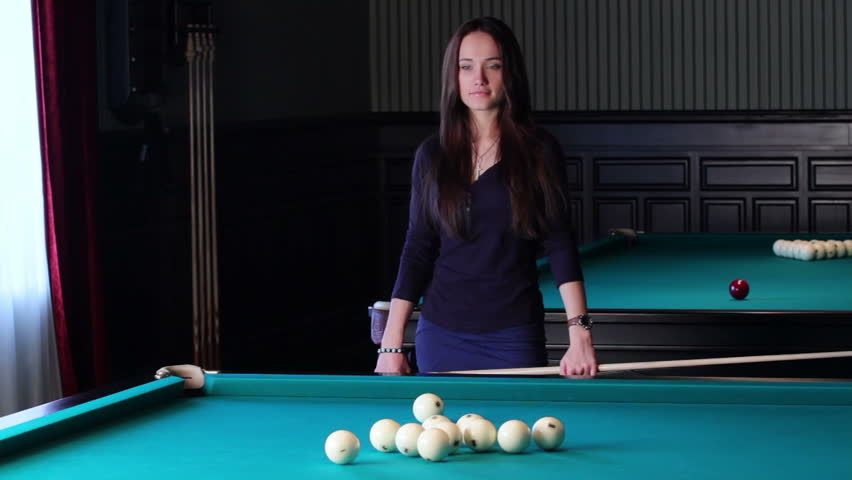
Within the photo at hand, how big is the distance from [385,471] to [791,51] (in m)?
6.15

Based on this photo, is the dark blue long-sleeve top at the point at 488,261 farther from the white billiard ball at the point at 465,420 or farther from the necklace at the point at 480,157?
the white billiard ball at the point at 465,420

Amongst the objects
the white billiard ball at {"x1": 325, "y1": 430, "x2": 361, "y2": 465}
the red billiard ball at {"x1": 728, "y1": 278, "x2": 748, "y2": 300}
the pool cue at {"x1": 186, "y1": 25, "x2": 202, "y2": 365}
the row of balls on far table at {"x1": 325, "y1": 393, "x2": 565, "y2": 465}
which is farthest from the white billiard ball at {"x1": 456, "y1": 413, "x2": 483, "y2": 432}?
the pool cue at {"x1": 186, "y1": 25, "x2": 202, "y2": 365}

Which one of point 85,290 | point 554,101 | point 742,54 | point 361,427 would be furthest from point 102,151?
point 742,54

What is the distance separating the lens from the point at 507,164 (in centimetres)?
241

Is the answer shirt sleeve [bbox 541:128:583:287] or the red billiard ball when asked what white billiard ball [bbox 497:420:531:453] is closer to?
shirt sleeve [bbox 541:128:583:287]

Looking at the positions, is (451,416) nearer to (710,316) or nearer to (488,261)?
(488,261)

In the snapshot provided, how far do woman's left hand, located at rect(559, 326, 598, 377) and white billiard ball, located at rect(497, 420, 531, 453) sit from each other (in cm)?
81

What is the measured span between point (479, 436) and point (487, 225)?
37.0 inches

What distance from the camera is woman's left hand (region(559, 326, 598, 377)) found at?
92.2 inches

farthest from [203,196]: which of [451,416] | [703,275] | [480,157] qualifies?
[451,416]

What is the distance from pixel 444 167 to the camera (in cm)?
245

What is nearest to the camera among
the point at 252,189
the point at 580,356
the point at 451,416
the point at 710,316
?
the point at 451,416

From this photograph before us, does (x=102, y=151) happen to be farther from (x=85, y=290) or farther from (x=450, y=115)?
(x=450, y=115)

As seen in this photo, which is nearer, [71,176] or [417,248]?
[417,248]
